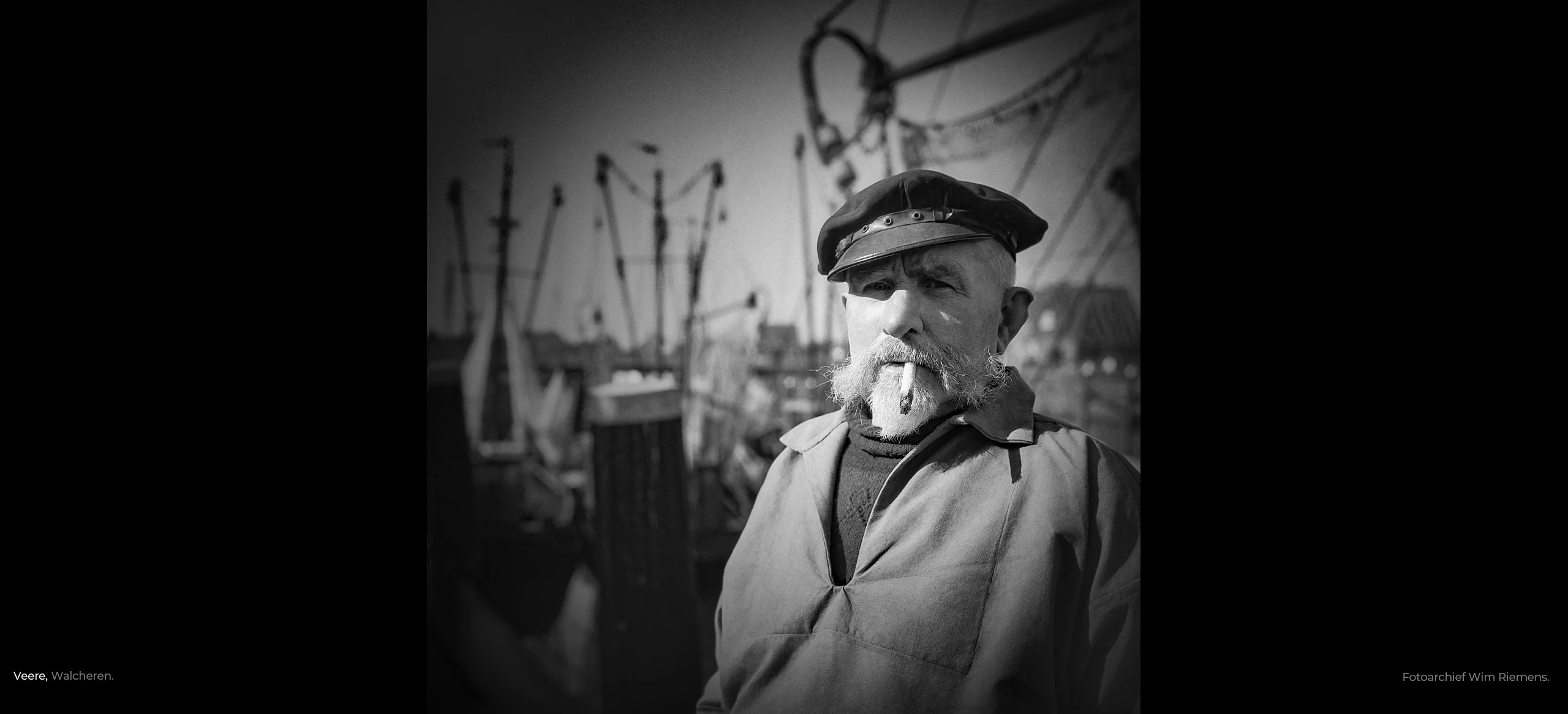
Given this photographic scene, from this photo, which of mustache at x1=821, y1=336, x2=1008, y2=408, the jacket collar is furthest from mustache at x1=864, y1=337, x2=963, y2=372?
the jacket collar

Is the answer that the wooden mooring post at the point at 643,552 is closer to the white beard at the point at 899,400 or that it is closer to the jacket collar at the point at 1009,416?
the white beard at the point at 899,400

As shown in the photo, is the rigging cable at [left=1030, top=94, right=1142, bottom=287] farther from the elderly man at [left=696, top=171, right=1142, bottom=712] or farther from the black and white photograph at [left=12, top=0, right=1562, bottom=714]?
the elderly man at [left=696, top=171, right=1142, bottom=712]

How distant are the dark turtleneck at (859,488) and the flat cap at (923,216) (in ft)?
1.33

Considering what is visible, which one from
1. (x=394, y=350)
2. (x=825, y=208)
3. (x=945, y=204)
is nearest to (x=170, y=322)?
(x=394, y=350)

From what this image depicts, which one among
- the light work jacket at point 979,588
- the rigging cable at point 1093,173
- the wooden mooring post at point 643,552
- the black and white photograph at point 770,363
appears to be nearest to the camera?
the light work jacket at point 979,588

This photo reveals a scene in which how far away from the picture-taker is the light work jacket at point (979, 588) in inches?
69.7

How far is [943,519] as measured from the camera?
1.84 meters

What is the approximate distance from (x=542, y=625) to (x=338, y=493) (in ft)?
2.39

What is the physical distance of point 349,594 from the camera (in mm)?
2484

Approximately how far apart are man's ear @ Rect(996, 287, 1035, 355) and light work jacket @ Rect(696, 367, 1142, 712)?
9 centimetres

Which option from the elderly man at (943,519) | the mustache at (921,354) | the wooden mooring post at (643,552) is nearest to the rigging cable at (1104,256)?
the elderly man at (943,519)

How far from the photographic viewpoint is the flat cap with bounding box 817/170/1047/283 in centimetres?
186
